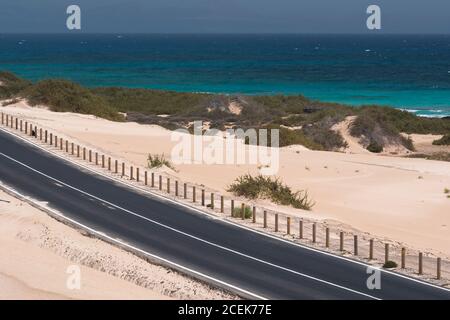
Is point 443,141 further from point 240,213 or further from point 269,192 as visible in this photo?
point 240,213

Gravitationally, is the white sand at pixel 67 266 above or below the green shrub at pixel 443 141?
above

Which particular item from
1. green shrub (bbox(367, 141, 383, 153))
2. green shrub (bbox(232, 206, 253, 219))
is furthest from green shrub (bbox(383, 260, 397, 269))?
green shrub (bbox(367, 141, 383, 153))

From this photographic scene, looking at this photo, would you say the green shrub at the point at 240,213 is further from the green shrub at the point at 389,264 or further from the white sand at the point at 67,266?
the green shrub at the point at 389,264

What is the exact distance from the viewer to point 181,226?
27.7 m

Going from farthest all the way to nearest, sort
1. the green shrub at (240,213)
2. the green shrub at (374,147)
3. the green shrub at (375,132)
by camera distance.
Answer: the green shrub at (375,132) → the green shrub at (374,147) → the green shrub at (240,213)

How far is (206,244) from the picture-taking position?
25.3m

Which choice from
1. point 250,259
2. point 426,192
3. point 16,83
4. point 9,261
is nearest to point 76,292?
point 9,261

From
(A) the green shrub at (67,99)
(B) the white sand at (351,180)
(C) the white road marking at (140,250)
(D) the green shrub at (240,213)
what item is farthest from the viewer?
(A) the green shrub at (67,99)

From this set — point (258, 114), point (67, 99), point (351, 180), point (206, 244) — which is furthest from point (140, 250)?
point (67, 99)

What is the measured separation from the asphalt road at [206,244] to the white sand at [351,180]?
523 centimetres

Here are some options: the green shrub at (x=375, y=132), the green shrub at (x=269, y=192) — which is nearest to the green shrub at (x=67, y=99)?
the green shrub at (x=375, y=132)

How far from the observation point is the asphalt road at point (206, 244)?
2108 cm

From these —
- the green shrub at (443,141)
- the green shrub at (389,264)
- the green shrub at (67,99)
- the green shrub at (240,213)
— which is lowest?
the green shrub at (443,141)

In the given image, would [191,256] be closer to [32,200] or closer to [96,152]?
[32,200]
